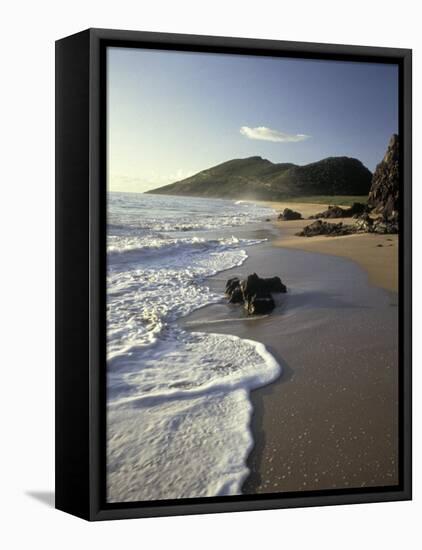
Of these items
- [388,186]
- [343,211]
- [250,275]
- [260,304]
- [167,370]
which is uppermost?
[388,186]

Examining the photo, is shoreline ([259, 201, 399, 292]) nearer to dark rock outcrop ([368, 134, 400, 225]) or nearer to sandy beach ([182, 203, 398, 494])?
sandy beach ([182, 203, 398, 494])

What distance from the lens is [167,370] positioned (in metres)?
6.63

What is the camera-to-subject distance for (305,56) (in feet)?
23.1

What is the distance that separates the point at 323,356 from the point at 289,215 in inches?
33.1

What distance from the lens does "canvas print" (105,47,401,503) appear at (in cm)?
658

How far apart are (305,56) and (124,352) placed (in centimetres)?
200

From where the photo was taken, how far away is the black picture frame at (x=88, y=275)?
6504 mm

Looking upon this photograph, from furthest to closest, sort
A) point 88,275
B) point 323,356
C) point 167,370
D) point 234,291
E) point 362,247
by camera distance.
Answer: point 362,247 → point 323,356 → point 234,291 → point 167,370 → point 88,275

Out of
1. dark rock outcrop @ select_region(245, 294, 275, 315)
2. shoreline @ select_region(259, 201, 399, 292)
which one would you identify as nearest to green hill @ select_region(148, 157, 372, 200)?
shoreline @ select_region(259, 201, 399, 292)

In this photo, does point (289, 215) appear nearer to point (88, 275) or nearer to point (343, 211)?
point (343, 211)

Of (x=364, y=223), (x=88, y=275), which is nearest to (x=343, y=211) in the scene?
(x=364, y=223)

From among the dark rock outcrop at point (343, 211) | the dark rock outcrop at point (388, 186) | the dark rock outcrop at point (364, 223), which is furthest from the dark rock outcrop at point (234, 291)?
the dark rock outcrop at point (388, 186)

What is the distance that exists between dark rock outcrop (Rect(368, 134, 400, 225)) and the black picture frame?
0.58 m

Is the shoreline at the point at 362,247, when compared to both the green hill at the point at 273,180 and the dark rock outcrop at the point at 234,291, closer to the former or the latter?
Answer: the green hill at the point at 273,180
